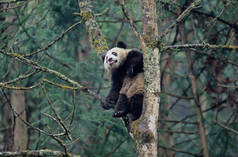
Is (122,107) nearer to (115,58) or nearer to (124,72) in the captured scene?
(124,72)

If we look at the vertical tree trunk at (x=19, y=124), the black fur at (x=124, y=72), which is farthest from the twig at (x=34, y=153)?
the vertical tree trunk at (x=19, y=124)

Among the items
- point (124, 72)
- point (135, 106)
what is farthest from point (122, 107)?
point (124, 72)

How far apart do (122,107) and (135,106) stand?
249mm

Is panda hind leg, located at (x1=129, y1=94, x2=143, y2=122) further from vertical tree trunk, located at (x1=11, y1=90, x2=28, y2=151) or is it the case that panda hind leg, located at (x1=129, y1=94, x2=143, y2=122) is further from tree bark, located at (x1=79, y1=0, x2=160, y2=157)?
vertical tree trunk, located at (x1=11, y1=90, x2=28, y2=151)

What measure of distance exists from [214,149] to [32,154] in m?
7.69

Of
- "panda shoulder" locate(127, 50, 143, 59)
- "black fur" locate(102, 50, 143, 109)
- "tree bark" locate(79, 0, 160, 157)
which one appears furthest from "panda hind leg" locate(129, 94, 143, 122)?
"tree bark" locate(79, 0, 160, 157)

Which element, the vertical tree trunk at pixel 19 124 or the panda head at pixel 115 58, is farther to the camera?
the vertical tree trunk at pixel 19 124

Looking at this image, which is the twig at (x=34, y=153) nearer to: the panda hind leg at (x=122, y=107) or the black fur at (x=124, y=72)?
the panda hind leg at (x=122, y=107)

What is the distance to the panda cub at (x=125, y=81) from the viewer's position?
588cm

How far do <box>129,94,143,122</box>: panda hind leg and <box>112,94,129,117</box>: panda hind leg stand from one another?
11cm

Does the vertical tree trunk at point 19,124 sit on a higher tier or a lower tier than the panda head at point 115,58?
lower

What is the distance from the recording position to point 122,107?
5891 mm

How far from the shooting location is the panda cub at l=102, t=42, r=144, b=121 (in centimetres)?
588

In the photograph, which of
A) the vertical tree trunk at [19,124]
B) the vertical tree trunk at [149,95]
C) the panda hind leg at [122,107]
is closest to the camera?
the vertical tree trunk at [149,95]
